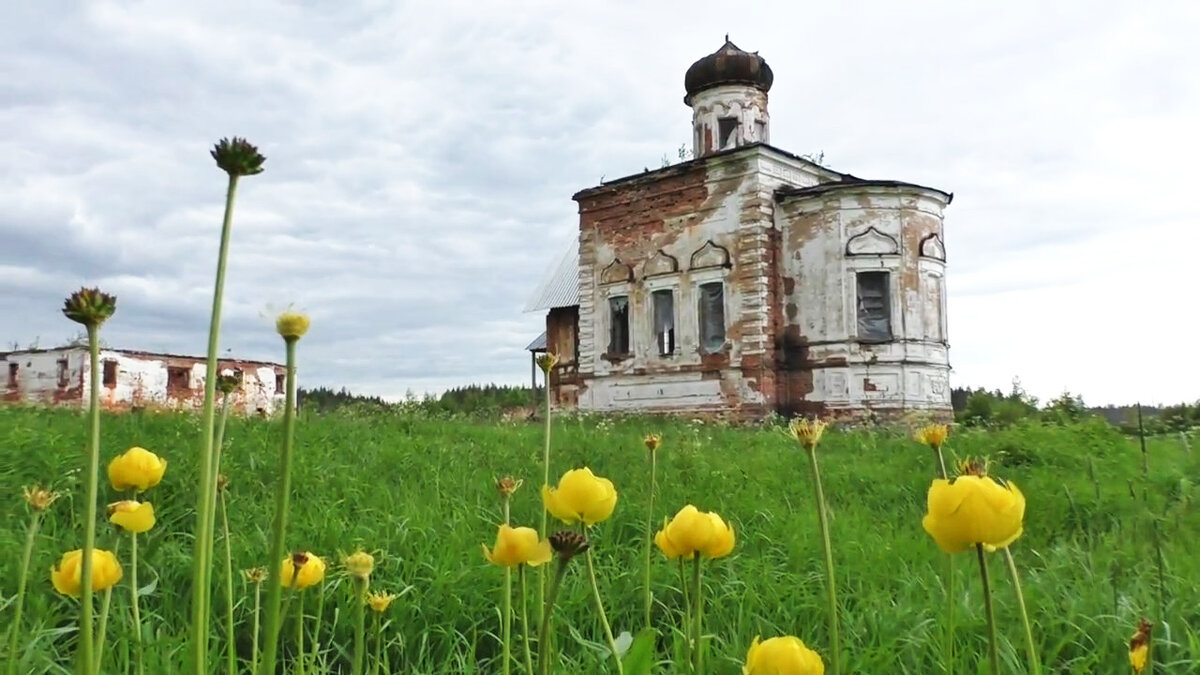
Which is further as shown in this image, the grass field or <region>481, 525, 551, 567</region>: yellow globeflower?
the grass field

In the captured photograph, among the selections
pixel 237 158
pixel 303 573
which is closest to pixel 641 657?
pixel 303 573

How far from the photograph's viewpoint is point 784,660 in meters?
1.08

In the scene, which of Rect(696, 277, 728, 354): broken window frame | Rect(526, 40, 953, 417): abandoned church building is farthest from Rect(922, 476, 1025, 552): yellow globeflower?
Rect(696, 277, 728, 354): broken window frame

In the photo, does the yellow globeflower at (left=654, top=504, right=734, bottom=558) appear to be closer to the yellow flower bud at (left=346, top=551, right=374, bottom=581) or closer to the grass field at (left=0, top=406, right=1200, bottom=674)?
the yellow flower bud at (left=346, top=551, right=374, bottom=581)

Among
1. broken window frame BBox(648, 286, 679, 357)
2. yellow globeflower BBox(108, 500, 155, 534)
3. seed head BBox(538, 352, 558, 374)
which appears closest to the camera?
yellow globeflower BBox(108, 500, 155, 534)

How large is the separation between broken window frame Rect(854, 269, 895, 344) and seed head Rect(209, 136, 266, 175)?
16.0m

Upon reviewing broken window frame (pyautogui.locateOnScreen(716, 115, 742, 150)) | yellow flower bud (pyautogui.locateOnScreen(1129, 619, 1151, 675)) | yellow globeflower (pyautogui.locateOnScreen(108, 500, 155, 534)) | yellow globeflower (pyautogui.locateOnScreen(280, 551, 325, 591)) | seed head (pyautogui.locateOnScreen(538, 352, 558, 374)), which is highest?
broken window frame (pyautogui.locateOnScreen(716, 115, 742, 150))

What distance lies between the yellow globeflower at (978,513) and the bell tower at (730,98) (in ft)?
59.3

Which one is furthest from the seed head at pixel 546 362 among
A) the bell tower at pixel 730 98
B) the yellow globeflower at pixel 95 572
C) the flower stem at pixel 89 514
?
the bell tower at pixel 730 98

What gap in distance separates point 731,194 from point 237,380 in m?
16.4

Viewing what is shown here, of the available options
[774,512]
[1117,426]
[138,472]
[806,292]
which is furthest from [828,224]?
[138,472]

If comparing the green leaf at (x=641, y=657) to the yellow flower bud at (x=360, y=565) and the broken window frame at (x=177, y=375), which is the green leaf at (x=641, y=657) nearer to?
the yellow flower bud at (x=360, y=565)

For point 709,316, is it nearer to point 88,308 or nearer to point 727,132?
point 727,132

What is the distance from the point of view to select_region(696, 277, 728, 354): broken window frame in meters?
17.3
